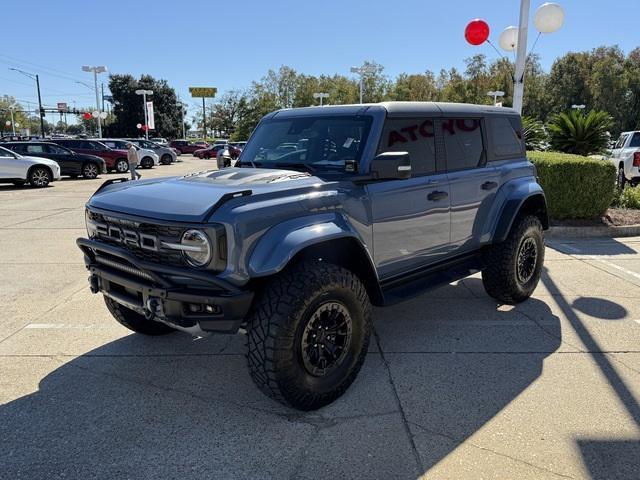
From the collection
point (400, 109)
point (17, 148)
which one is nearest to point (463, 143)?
point (400, 109)

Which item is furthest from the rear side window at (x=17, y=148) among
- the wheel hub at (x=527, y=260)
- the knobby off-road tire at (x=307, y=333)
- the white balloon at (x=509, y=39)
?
the knobby off-road tire at (x=307, y=333)

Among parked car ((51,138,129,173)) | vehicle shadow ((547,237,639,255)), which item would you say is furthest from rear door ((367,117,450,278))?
parked car ((51,138,129,173))

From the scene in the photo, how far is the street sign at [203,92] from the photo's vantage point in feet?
279

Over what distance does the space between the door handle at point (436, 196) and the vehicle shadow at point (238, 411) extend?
1.23 meters

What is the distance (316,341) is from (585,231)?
733 cm

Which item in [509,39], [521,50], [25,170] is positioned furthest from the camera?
[25,170]

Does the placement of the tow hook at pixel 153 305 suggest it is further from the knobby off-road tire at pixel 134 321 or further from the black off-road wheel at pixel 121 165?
the black off-road wheel at pixel 121 165

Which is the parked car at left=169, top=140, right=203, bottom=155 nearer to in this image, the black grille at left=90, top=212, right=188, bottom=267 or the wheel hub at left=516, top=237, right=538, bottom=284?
the wheel hub at left=516, top=237, right=538, bottom=284

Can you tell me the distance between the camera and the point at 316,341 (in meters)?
3.25

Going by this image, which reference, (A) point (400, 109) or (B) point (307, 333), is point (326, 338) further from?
(A) point (400, 109)

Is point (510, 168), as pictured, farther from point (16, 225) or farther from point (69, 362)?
point (16, 225)

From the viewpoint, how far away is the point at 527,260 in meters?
5.29

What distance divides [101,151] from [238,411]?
24.9 m

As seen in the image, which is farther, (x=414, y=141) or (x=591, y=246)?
(x=591, y=246)
